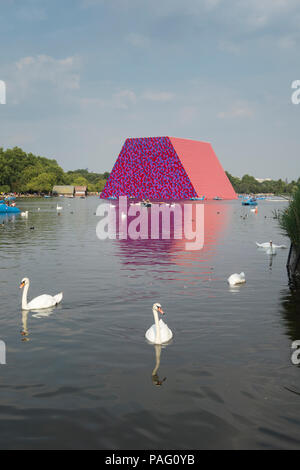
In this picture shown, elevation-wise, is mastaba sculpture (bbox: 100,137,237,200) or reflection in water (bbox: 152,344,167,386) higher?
mastaba sculpture (bbox: 100,137,237,200)

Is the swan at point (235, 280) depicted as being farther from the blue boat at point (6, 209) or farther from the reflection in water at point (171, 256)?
the blue boat at point (6, 209)

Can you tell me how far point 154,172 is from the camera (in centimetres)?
14188

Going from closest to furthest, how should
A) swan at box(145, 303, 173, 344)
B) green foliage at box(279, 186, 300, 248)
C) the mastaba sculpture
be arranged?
swan at box(145, 303, 173, 344), green foliage at box(279, 186, 300, 248), the mastaba sculpture

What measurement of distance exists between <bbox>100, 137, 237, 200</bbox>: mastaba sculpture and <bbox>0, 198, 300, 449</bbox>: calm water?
126535 mm

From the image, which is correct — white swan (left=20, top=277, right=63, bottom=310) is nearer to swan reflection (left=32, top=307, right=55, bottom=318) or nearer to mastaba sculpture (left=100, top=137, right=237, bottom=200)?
swan reflection (left=32, top=307, right=55, bottom=318)

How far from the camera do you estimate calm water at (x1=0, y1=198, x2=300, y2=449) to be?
18.9ft

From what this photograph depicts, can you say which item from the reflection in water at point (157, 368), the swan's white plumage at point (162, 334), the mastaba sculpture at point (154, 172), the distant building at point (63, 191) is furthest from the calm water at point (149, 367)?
the distant building at point (63, 191)

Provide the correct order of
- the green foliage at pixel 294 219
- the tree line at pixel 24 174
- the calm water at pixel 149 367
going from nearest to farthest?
1. the calm water at pixel 149 367
2. the green foliage at pixel 294 219
3. the tree line at pixel 24 174

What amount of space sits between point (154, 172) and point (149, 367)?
13571 cm

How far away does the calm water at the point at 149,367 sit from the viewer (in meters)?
5.77

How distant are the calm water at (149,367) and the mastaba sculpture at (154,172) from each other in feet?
415

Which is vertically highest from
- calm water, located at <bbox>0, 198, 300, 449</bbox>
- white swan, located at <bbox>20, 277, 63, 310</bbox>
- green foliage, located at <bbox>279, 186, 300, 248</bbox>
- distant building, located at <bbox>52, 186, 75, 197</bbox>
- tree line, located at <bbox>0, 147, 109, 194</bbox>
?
tree line, located at <bbox>0, 147, 109, 194</bbox>
